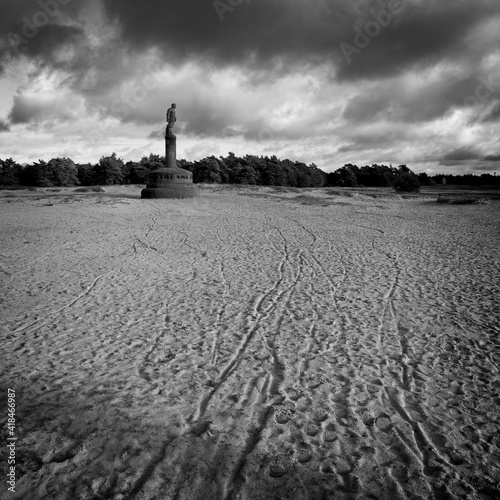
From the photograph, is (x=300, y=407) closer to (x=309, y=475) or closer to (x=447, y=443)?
(x=309, y=475)

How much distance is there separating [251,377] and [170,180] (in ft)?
88.4

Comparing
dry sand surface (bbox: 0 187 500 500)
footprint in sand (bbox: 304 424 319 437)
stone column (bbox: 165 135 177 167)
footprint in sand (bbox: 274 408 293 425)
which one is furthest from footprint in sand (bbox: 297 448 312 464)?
stone column (bbox: 165 135 177 167)

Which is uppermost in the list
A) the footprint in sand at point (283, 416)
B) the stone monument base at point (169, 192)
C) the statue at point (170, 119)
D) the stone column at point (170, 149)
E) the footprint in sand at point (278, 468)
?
the statue at point (170, 119)

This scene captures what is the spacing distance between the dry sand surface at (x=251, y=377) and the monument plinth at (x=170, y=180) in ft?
64.5

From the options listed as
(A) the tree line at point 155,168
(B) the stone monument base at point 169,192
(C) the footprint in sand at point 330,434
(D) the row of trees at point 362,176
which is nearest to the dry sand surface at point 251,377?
(C) the footprint in sand at point 330,434

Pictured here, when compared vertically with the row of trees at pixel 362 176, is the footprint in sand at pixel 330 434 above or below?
below

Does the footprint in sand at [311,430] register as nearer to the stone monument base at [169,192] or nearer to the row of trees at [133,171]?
the stone monument base at [169,192]

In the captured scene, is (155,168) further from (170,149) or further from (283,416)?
(283,416)

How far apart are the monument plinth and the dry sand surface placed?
1965 centimetres

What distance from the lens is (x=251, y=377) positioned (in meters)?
4.74

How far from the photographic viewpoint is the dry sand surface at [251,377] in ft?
10.5

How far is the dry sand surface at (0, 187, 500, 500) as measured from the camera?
3.19 metres

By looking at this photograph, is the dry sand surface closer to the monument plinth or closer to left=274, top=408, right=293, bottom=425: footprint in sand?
left=274, top=408, right=293, bottom=425: footprint in sand

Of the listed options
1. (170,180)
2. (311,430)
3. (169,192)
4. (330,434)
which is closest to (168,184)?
(170,180)
